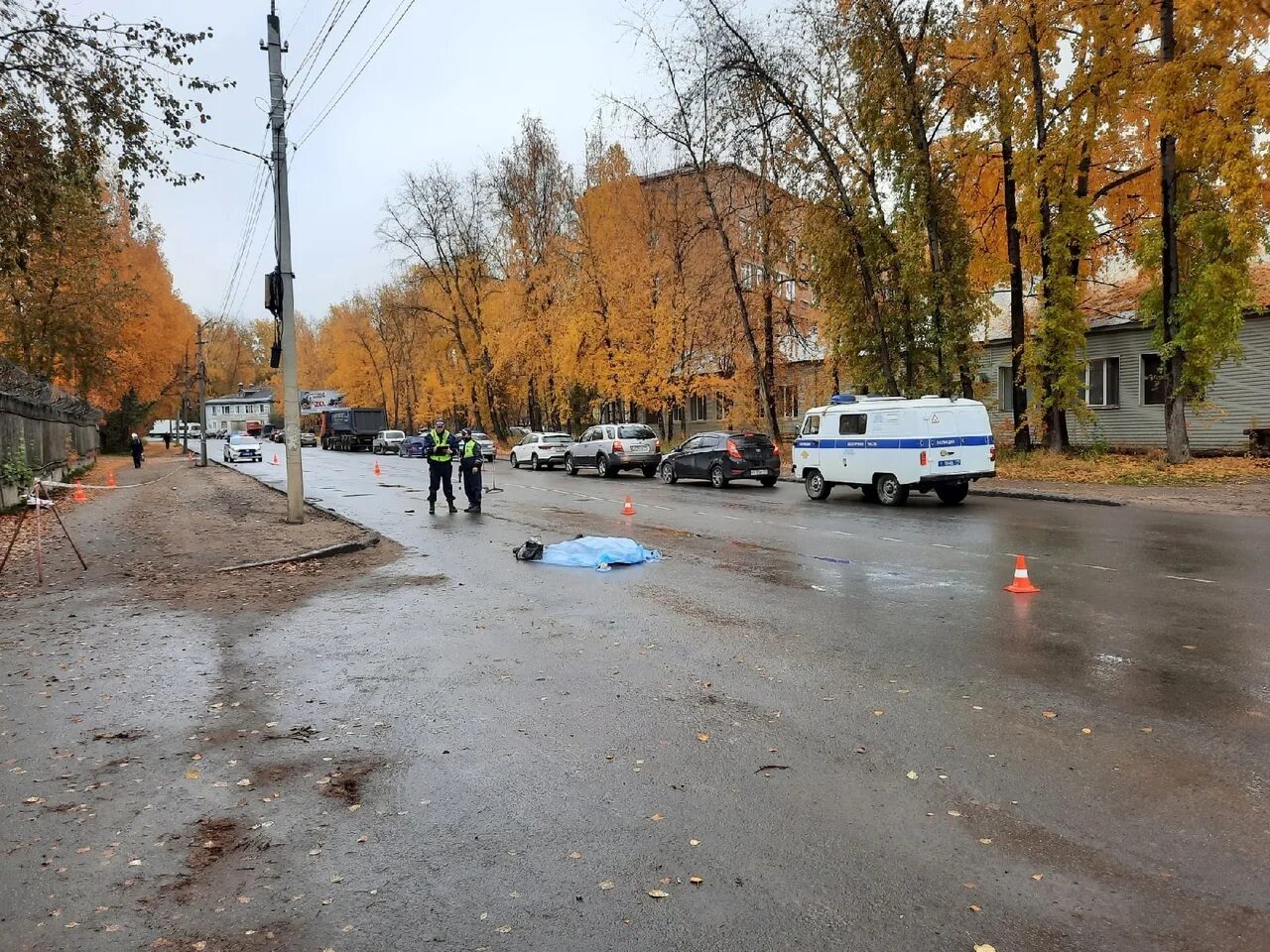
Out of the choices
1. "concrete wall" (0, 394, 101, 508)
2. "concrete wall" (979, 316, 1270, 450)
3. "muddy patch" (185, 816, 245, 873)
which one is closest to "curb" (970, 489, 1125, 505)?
"concrete wall" (979, 316, 1270, 450)

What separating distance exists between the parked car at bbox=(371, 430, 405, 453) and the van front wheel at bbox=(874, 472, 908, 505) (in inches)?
1706

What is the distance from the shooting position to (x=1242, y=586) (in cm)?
852

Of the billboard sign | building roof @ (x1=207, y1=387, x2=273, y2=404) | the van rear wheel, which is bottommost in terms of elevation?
the van rear wheel

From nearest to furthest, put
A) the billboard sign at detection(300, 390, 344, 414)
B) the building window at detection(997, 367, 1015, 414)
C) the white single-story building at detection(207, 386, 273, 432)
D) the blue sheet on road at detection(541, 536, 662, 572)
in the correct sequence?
the blue sheet on road at detection(541, 536, 662, 572)
the building window at detection(997, 367, 1015, 414)
the billboard sign at detection(300, 390, 344, 414)
the white single-story building at detection(207, 386, 273, 432)

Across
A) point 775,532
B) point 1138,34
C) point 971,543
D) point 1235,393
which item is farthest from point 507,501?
point 1235,393

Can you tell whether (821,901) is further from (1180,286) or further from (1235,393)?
(1235,393)

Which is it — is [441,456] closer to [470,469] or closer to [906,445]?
[470,469]

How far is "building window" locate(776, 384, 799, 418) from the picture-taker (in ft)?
127

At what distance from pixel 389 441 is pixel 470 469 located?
41703mm

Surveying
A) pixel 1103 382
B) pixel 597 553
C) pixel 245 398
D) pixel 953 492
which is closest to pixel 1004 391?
pixel 1103 382

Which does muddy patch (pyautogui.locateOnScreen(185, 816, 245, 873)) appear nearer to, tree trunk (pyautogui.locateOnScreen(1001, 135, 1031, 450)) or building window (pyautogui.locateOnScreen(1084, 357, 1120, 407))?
tree trunk (pyautogui.locateOnScreen(1001, 135, 1031, 450))

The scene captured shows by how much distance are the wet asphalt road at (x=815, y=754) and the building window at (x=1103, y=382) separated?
20.5 m

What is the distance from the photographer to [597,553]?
10.9 m

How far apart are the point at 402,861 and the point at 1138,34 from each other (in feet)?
86.8
